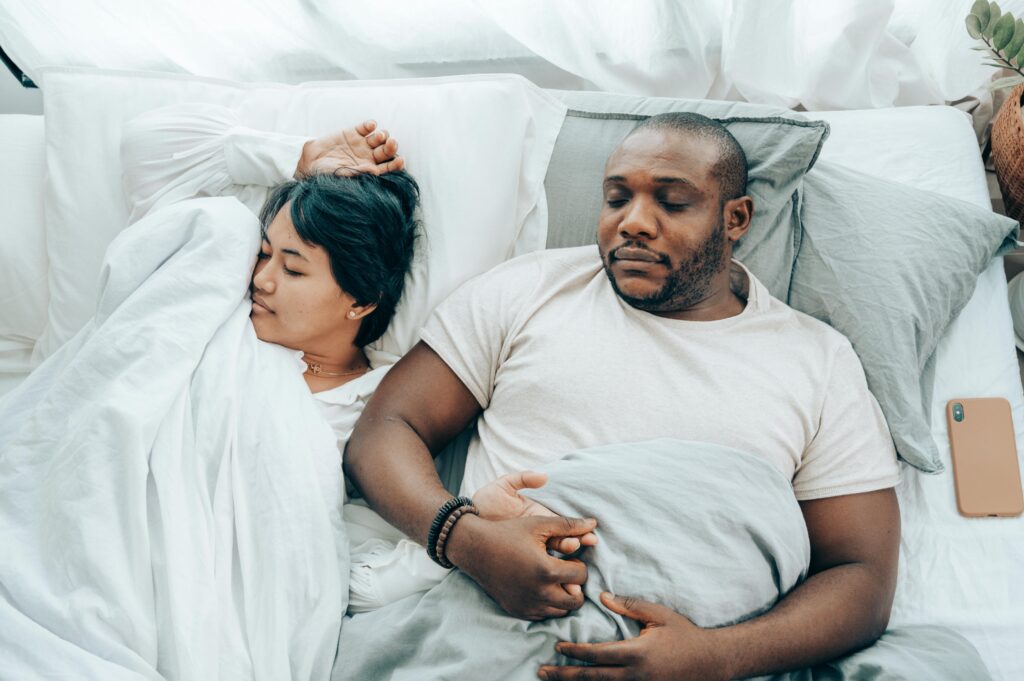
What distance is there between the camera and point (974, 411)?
1.40m

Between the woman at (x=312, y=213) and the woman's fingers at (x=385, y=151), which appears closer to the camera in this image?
the woman at (x=312, y=213)

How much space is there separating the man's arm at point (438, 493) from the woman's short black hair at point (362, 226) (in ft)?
0.45

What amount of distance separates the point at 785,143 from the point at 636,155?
0.28 meters

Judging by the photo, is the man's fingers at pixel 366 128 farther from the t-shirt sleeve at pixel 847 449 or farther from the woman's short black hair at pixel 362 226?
the t-shirt sleeve at pixel 847 449

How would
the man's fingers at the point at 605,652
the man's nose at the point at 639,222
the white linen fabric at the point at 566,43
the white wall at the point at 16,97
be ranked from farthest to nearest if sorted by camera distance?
the white wall at the point at 16,97 → the white linen fabric at the point at 566,43 → the man's nose at the point at 639,222 → the man's fingers at the point at 605,652

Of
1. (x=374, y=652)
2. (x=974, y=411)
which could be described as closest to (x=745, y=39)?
(x=974, y=411)

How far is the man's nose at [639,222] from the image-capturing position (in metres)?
1.30

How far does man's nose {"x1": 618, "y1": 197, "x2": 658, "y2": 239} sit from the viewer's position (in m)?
1.30

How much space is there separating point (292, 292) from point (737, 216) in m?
0.76

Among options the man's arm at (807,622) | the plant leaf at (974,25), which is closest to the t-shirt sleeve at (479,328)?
the man's arm at (807,622)

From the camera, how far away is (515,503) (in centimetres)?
115

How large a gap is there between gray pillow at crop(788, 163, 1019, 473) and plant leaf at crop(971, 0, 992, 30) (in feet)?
1.10

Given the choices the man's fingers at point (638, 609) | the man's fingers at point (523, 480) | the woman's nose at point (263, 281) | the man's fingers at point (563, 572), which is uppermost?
the woman's nose at point (263, 281)

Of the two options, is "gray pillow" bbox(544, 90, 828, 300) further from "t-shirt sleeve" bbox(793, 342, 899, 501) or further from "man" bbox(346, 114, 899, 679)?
"t-shirt sleeve" bbox(793, 342, 899, 501)
